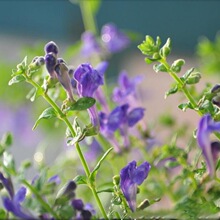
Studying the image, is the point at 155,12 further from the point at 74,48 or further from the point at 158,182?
Answer: the point at 158,182

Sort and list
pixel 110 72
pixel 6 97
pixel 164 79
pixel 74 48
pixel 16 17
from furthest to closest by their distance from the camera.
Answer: pixel 16 17, pixel 110 72, pixel 164 79, pixel 6 97, pixel 74 48

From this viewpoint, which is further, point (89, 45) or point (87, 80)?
point (89, 45)

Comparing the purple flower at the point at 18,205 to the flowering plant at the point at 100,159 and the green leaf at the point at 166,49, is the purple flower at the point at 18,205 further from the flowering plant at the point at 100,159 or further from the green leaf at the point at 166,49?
the green leaf at the point at 166,49

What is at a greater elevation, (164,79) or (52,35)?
(52,35)

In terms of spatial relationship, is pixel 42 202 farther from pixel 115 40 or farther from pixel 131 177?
pixel 115 40

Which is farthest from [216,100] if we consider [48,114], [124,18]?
[124,18]

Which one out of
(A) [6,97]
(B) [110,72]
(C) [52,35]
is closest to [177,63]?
(A) [6,97]
